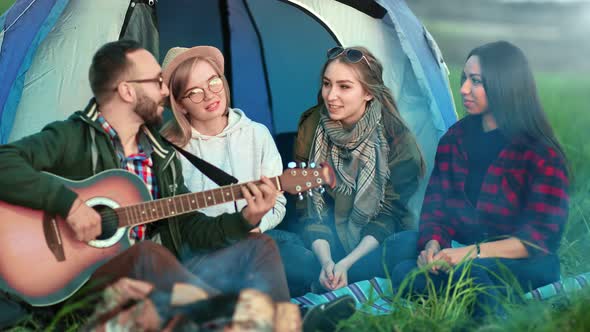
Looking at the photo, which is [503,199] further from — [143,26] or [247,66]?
[143,26]

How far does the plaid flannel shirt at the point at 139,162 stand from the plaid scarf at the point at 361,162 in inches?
30.5

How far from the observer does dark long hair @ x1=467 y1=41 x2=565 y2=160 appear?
9.24 ft

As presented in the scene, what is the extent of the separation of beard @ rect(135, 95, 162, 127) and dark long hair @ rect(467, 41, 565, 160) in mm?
1281

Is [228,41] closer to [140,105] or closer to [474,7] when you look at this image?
[140,105]

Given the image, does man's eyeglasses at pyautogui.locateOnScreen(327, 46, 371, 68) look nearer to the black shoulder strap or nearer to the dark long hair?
the dark long hair

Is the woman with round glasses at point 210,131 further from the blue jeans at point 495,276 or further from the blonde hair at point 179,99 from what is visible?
the blue jeans at point 495,276

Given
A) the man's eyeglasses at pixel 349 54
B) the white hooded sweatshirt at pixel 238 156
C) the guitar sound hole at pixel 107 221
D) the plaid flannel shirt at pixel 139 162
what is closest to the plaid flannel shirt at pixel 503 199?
the man's eyeglasses at pixel 349 54

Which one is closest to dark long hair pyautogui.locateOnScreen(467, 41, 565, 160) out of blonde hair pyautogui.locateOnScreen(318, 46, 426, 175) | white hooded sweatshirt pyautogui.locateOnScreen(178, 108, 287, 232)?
blonde hair pyautogui.locateOnScreen(318, 46, 426, 175)

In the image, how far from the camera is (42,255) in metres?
2.46

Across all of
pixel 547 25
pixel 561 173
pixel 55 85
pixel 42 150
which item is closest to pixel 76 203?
pixel 42 150

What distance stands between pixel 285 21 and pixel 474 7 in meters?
3.04

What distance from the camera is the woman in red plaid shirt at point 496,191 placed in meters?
2.72

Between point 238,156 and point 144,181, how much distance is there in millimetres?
514

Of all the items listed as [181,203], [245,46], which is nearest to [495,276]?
[181,203]
